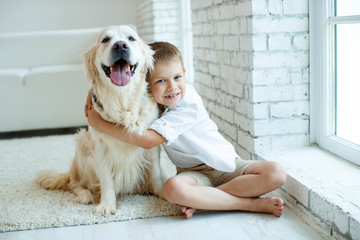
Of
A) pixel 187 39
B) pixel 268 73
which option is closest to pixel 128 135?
pixel 268 73

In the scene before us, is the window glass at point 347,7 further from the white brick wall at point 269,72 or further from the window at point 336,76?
the white brick wall at point 269,72

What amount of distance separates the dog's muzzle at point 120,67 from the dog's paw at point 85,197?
1.94 ft

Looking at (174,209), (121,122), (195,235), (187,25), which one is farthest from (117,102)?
(187,25)

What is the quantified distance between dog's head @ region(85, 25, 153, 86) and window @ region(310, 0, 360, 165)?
0.82 metres

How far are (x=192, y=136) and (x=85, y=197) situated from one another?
60cm

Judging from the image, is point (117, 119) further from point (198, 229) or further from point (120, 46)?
point (198, 229)

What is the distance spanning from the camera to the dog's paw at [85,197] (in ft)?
6.45

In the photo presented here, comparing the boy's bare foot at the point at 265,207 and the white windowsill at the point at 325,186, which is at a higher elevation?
the white windowsill at the point at 325,186

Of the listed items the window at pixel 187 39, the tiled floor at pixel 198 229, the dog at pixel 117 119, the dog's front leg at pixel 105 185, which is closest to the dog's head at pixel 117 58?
the dog at pixel 117 119

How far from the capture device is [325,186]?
63.5 inches

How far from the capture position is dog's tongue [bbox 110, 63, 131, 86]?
174cm

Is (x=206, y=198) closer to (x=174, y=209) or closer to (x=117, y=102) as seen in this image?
(x=174, y=209)

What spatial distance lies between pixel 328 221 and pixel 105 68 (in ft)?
3.43

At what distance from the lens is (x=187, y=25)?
4246mm
